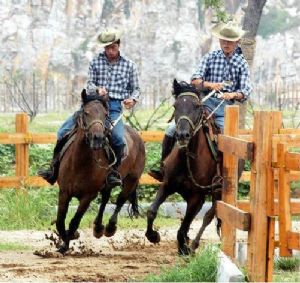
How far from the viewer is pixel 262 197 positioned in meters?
9.13

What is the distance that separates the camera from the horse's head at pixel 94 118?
12703mm

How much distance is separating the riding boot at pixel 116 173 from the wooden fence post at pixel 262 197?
466cm

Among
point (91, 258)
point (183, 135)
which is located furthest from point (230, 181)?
point (91, 258)

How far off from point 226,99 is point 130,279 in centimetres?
340

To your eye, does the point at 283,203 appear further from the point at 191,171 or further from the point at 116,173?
the point at 116,173

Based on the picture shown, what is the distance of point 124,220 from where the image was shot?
17.4 metres

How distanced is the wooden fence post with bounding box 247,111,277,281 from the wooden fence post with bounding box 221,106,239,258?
1381 mm

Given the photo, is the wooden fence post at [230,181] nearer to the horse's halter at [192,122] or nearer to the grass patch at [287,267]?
the grass patch at [287,267]

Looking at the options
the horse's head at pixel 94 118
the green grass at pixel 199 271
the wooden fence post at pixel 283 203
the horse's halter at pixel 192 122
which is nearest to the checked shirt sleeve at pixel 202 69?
the horse's halter at pixel 192 122

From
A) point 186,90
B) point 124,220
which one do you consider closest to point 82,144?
point 186,90

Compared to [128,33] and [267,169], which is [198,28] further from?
[267,169]

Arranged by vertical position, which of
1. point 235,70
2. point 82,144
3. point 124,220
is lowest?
point 124,220

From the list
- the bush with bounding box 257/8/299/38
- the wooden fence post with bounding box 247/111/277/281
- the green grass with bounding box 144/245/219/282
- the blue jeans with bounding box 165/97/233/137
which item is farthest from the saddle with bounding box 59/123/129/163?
the bush with bounding box 257/8/299/38

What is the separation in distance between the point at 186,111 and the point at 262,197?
3.50 m
